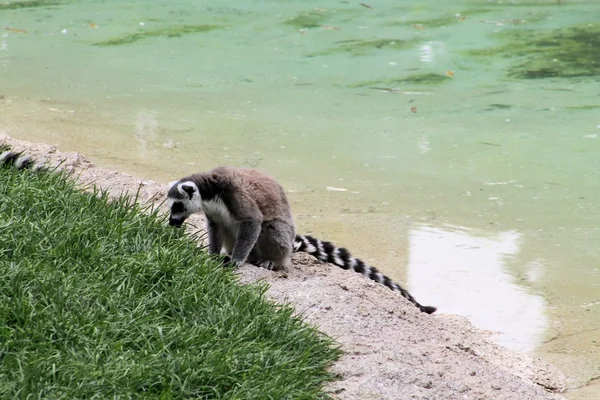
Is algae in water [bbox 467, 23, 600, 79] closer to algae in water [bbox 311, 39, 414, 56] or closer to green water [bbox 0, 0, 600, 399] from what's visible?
green water [bbox 0, 0, 600, 399]

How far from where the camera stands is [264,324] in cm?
426

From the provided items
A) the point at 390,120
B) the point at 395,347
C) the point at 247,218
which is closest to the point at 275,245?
the point at 247,218

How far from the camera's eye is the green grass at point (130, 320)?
3656mm

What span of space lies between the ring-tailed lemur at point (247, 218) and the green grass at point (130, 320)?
0.24 metres

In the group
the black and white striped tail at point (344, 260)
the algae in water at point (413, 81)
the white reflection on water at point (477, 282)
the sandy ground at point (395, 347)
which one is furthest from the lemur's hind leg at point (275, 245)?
the algae in water at point (413, 81)

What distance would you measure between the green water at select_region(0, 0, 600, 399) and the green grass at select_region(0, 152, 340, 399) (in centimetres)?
175

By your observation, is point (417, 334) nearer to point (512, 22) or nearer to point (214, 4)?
point (512, 22)

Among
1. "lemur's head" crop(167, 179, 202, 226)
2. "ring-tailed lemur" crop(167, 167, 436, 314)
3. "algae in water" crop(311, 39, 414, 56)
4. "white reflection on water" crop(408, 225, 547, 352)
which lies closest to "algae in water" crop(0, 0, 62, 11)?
"algae in water" crop(311, 39, 414, 56)

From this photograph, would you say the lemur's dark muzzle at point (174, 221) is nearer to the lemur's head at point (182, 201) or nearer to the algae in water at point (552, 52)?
the lemur's head at point (182, 201)

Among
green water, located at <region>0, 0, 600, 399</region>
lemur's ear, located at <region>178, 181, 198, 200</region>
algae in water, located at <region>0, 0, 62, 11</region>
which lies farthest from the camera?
algae in water, located at <region>0, 0, 62, 11</region>

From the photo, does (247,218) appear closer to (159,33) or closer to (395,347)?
(395,347)

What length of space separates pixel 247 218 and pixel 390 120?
4.95 m

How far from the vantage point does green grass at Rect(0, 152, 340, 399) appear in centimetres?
366

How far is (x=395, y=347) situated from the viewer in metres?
4.43
